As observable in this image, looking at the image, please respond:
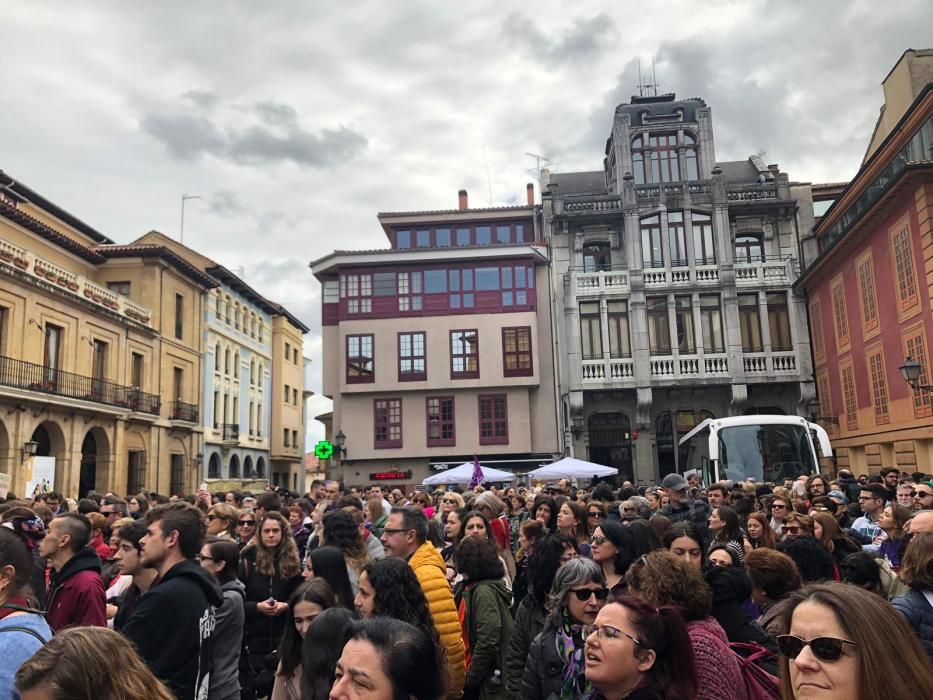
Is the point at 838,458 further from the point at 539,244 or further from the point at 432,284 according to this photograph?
the point at 432,284

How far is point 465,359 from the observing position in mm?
A: 34344

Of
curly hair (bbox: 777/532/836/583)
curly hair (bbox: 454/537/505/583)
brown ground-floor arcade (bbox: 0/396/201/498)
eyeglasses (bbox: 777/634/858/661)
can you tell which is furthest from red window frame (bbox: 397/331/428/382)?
eyeglasses (bbox: 777/634/858/661)

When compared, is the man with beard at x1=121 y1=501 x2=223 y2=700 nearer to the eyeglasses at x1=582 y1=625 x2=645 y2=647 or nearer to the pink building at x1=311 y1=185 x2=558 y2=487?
the eyeglasses at x1=582 y1=625 x2=645 y2=647

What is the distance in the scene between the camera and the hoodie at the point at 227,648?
4719 mm

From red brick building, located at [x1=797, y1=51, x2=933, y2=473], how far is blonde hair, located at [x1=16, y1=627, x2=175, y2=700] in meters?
21.6

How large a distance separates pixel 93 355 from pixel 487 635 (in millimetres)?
29431

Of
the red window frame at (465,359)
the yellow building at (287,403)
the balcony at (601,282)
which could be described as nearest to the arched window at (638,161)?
the balcony at (601,282)

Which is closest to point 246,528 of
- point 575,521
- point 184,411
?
point 575,521

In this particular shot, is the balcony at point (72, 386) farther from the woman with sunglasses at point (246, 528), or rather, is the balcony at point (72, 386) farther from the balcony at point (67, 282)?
the woman with sunglasses at point (246, 528)

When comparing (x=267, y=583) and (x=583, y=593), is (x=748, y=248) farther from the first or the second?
(x=583, y=593)

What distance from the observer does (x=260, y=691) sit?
542 centimetres

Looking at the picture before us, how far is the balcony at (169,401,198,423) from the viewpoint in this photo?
3559cm

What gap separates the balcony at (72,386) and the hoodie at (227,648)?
23.9 meters

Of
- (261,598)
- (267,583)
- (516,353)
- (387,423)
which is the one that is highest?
(516,353)
